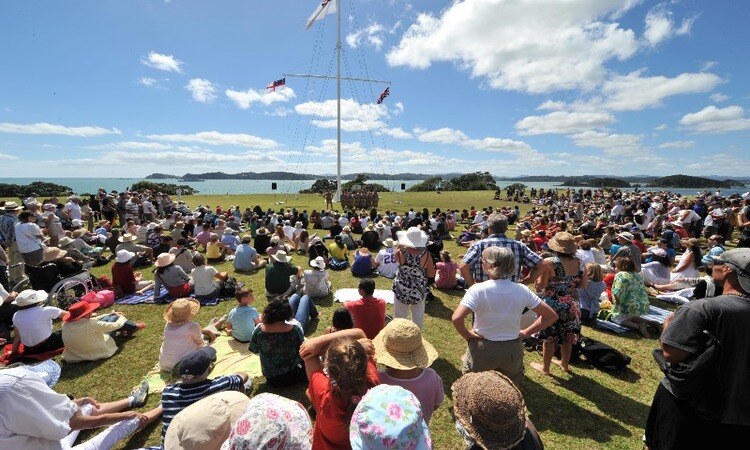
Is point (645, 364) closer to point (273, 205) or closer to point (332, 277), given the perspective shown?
point (332, 277)

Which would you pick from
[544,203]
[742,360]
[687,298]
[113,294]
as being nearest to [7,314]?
[113,294]

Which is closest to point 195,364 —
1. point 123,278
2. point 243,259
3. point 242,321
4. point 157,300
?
point 242,321

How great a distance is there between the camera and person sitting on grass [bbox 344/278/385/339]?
4312 millimetres

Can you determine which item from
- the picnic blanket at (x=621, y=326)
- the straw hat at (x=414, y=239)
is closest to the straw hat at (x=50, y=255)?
the straw hat at (x=414, y=239)

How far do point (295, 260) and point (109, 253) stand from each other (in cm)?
Result: 657

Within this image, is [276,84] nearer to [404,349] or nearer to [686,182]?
[404,349]

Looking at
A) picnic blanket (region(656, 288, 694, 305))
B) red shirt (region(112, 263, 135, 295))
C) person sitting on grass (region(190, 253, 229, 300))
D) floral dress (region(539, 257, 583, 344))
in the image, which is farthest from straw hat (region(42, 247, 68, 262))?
picnic blanket (region(656, 288, 694, 305))

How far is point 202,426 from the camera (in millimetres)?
2062

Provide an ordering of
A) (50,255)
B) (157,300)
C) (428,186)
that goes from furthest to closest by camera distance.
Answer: (428,186) → (157,300) → (50,255)

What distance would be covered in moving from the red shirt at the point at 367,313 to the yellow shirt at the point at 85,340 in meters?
3.85

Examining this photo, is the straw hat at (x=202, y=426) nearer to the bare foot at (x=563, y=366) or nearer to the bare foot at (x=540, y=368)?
the bare foot at (x=540, y=368)

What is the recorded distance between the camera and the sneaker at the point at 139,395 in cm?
397

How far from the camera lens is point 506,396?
1.66 metres

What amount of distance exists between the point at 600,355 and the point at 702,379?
3.17m
